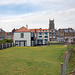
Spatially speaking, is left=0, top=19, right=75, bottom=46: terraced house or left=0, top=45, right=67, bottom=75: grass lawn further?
left=0, top=19, right=75, bottom=46: terraced house

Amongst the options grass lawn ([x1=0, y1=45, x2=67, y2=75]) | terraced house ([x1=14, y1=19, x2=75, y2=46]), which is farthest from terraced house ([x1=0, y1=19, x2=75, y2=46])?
grass lawn ([x1=0, y1=45, x2=67, y2=75])

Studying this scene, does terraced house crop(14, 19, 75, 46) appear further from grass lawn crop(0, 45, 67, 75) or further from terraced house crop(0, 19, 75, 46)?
grass lawn crop(0, 45, 67, 75)

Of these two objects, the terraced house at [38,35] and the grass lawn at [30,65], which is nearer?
the grass lawn at [30,65]

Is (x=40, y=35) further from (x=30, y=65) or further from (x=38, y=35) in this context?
(x=30, y=65)

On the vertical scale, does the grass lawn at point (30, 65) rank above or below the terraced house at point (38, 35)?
below

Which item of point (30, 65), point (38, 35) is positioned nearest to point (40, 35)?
point (38, 35)

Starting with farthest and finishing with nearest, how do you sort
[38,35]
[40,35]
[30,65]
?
[38,35] → [40,35] → [30,65]

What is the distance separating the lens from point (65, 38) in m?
97.2

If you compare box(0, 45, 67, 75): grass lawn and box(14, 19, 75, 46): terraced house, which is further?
box(14, 19, 75, 46): terraced house

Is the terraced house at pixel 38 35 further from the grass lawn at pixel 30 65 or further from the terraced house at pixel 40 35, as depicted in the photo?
the grass lawn at pixel 30 65

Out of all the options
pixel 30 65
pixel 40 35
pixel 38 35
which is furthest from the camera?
pixel 38 35

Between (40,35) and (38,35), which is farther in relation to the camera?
(38,35)

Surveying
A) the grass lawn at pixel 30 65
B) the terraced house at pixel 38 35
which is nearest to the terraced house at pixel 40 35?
the terraced house at pixel 38 35

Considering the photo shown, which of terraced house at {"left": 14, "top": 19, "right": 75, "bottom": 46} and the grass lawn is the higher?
terraced house at {"left": 14, "top": 19, "right": 75, "bottom": 46}
